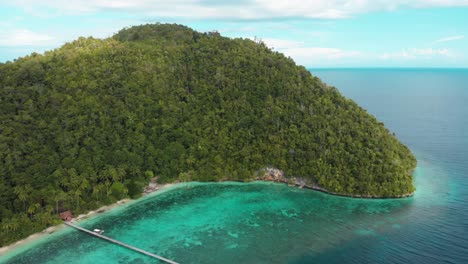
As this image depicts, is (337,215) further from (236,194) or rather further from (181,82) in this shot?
(181,82)

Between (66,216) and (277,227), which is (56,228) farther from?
(277,227)

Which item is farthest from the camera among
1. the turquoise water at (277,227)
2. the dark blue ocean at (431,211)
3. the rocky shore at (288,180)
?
the rocky shore at (288,180)

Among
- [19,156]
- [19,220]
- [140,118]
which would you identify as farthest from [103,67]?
[19,220]

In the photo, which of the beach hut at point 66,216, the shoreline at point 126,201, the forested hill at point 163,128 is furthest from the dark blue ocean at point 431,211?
the beach hut at point 66,216

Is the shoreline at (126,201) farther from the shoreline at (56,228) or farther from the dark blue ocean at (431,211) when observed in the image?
the dark blue ocean at (431,211)

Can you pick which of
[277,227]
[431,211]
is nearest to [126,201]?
[277,227]
